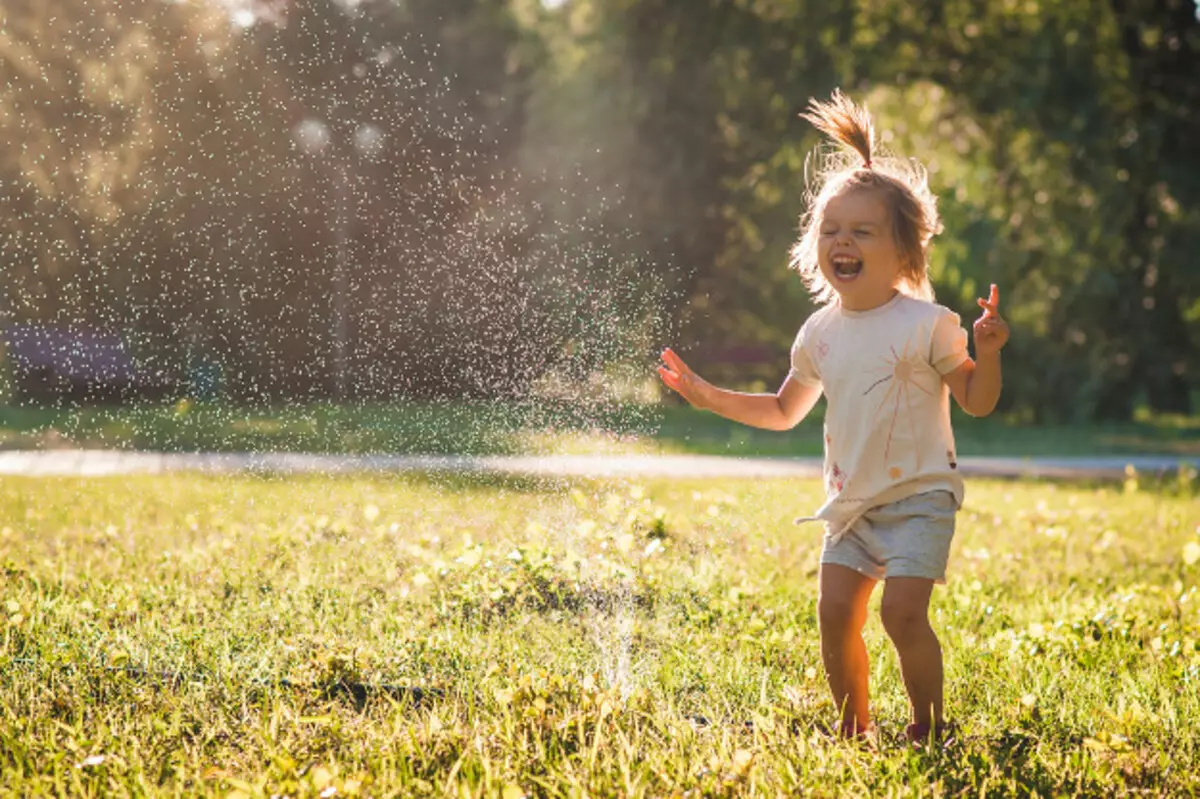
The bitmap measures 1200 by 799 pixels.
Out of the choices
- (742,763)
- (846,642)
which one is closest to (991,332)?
(846,642)

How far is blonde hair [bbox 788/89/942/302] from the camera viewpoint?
3605 mm

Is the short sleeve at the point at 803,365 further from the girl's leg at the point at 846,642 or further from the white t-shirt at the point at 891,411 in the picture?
the girl's leg at the point at 846,642

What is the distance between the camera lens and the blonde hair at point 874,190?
3.61 meters

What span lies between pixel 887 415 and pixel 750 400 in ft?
1.70

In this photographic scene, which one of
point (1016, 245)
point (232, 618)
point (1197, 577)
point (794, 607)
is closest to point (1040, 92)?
point (1016, 245)

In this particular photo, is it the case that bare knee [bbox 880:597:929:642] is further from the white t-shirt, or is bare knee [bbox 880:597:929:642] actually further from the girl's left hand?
the girl's left hand

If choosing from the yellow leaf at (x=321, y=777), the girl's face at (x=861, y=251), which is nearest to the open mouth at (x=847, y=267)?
the girl's face at (x=861, y=251)

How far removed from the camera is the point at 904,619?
10.9 ft

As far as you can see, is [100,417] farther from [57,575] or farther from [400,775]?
[400,775]

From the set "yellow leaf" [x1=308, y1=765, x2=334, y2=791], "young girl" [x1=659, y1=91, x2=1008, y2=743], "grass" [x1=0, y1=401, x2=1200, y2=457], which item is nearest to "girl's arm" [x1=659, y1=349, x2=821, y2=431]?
"young girl" [x1=659, y1=91, x2=1008, y2=743]

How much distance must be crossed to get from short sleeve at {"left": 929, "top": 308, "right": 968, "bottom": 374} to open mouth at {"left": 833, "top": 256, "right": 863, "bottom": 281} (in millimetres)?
242

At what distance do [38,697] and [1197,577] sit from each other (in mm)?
4860

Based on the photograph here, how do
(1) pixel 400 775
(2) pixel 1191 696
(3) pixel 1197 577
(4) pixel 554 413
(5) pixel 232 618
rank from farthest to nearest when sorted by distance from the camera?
Answer: (4) pixel 554 413, (3) pixel 1197 577, (5) pixel 232 618, (2) pixel 1191 696, (1) pixel 400 775

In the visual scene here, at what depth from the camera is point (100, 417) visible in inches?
730
